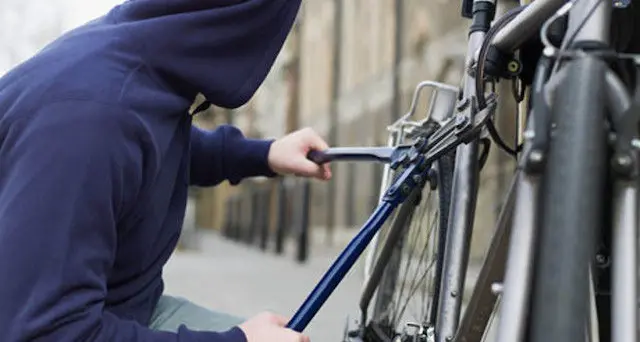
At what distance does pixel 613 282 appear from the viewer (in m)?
0.91

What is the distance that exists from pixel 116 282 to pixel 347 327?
33.0 inches

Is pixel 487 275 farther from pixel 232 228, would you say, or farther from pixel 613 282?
pixel 232 228

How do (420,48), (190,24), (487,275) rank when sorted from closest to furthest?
(487,275) → (190,24) → (420,48)

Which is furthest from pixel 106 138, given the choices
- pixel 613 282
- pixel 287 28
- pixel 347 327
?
pixel 347 327

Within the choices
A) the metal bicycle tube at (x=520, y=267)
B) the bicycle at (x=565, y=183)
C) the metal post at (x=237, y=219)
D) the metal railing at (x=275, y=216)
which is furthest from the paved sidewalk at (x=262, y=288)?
the metal post at (x=237, y=219)

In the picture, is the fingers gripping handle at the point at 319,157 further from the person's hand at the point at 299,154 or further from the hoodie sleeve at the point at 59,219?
the hoodie sleeve at the point at 59,219

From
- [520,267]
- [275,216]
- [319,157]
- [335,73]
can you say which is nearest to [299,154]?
[319,157]

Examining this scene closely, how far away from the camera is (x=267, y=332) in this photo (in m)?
1.27

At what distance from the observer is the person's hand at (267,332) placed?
1256 millimetres

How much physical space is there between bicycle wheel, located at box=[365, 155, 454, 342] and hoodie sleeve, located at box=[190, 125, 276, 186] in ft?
1.01

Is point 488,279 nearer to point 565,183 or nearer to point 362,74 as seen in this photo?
point 565,183

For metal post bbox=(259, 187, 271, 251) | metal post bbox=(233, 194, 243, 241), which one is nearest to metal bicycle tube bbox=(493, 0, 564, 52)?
metal post bbox=(259, 187, 271, 251)

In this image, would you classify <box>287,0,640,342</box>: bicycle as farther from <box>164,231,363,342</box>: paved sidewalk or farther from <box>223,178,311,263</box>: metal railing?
<box>223,178,311,263</box>: metal railing

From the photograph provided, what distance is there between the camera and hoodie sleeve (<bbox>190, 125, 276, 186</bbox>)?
1854 mm
